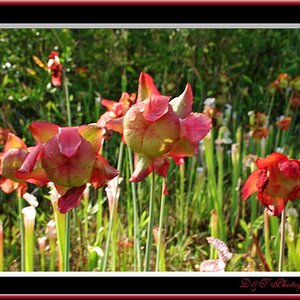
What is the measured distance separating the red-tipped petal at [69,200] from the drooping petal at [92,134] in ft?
0.11

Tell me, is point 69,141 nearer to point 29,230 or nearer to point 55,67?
point 29,230

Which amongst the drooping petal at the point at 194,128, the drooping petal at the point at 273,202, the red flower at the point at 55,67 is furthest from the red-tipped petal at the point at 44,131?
the red flower at the point at 55,67

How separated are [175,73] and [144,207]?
0.54 metres

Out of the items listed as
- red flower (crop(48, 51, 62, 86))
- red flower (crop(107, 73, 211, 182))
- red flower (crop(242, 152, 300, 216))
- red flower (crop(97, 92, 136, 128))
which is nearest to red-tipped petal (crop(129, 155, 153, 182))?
red flower (crop(107, 73, 211, 182))

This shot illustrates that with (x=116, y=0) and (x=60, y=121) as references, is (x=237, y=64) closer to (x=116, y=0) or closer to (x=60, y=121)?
(x=60, y=121)

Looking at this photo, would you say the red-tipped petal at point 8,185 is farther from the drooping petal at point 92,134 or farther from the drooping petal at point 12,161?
the drooping petal at point 92,134

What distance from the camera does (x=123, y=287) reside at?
0.59 meters

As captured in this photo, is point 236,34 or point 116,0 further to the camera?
point 236,34

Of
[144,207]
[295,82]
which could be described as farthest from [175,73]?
[144,207]

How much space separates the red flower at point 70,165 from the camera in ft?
1.80

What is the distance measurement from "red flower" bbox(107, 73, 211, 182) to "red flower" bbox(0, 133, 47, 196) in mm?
76

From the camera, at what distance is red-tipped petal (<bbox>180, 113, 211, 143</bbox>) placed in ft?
1.88

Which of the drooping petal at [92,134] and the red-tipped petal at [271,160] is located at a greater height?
the drooping petal at [92,134]

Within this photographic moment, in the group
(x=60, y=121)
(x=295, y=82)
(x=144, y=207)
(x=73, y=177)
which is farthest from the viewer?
(x=60, y=121)
